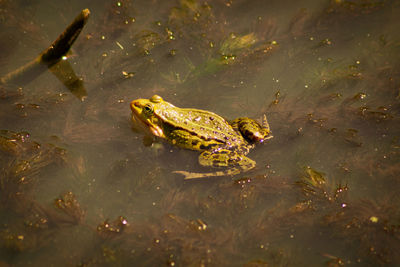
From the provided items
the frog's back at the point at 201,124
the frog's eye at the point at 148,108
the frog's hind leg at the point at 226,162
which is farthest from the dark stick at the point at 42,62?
the frog's hind leg at the point at 226,162

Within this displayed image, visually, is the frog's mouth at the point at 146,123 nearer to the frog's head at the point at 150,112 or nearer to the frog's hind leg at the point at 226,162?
the frog's head at the point at 150,112

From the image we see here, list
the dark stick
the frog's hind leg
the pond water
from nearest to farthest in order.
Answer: the pond water < the frog's hind leg < the dark stick

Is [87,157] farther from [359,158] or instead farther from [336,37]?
[336,37]

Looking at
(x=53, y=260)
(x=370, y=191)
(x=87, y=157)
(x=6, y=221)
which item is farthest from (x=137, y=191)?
(x=370, y=191)

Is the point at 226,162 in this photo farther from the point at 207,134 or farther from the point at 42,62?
the point at 42,62

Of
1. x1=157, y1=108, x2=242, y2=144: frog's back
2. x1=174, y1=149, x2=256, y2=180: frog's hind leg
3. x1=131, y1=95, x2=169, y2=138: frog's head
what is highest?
x1=131, y1=95, x2=169, y2=138: frog's head

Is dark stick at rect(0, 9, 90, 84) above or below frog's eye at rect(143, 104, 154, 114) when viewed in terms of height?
above

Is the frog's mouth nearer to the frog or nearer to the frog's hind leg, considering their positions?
the frog

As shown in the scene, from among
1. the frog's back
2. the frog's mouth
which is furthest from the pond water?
the frog's back
